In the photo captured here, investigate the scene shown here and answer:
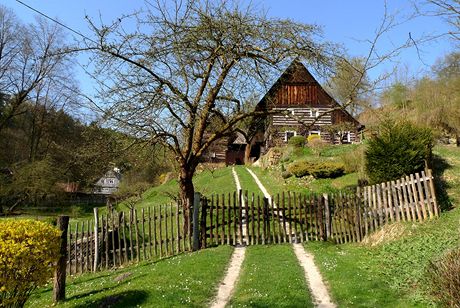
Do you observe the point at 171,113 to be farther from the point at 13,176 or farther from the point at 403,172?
the point at 13,176

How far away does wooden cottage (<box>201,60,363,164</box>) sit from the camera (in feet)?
45.7

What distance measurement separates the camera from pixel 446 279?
6262mm

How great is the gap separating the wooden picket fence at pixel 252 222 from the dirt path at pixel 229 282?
1.54m

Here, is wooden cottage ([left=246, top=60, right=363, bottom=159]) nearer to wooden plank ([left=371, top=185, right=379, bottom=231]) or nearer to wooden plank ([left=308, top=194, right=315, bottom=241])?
wooden plank ([left=308, top=194, right=315, bottom=241])

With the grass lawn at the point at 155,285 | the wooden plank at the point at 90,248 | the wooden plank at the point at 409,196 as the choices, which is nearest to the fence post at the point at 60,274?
the grass lawn at the point at 155,285

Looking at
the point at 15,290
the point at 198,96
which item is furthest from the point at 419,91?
the point at 15,290

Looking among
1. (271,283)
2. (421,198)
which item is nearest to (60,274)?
(271,283)

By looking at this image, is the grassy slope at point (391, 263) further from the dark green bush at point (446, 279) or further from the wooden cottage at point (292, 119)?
the wooden cottage at point (292, 119)

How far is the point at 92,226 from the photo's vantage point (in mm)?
12711

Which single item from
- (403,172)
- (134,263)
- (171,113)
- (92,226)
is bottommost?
(134,263)

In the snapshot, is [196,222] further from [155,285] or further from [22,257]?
[22,257]

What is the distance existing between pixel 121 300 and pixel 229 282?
2.26m

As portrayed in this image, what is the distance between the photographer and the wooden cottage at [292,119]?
13922mm

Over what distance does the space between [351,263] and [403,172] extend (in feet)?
17.3
